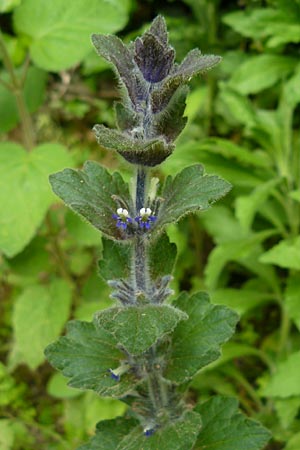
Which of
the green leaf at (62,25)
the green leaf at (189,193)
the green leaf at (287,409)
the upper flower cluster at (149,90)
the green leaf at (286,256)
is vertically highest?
the green leaf at (62,25)

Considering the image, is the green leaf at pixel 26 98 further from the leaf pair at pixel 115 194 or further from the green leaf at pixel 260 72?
the leaf pair at pixel 115 194

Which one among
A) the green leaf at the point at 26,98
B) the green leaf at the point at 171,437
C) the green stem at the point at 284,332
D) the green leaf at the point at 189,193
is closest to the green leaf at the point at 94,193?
the green leaf at the point at 189,193

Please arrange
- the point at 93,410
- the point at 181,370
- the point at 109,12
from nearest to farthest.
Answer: the point at 181,370
the point at 93,410
the point at 109,12

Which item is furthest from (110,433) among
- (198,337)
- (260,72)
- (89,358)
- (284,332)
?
(260,72)

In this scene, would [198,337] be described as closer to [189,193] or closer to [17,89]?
[189,193]

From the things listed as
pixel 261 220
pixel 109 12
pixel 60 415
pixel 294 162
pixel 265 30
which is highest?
pixel 109 12

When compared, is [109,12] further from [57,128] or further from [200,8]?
[57,128]

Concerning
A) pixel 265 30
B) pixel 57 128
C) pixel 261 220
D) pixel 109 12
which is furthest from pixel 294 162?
pixel 57 128
